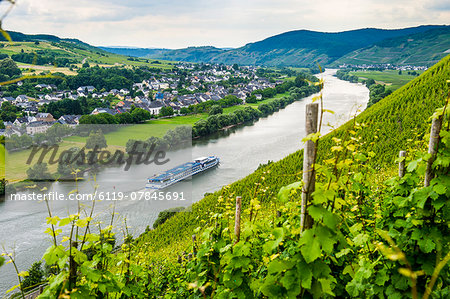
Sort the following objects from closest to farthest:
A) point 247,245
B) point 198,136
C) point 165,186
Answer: point 247,245, point 165,186, point 198,136

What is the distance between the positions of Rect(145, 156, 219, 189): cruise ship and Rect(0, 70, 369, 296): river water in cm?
39

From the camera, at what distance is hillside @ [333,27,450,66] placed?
103 metres

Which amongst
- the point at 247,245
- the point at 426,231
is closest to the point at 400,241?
the point at 426,231

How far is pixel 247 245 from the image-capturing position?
187 centimetres

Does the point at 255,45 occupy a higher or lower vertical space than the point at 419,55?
higher

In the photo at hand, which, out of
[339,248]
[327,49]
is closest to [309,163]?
[339,248]

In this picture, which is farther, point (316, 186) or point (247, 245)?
point (247, 245)

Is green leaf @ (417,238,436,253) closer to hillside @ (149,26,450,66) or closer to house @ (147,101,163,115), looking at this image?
house @ (147,101,163,115)

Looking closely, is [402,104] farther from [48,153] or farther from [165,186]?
[48,153]

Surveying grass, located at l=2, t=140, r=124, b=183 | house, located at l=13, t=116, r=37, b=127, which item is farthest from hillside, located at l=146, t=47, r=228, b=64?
grass, located at l=2, t=140, r=124, b=183

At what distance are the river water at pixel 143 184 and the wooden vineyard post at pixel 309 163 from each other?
396cm

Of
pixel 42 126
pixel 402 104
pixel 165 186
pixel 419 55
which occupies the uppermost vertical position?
pixel 419 55

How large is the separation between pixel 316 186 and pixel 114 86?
57694 millimetres

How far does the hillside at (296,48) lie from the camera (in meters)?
150
